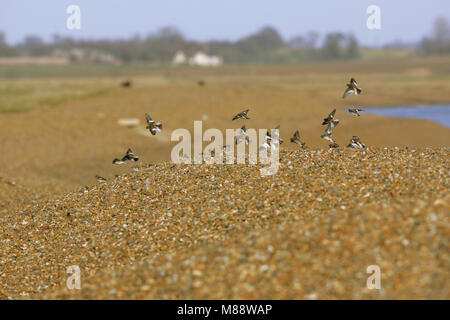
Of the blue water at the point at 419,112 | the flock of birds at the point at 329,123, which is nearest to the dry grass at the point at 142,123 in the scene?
the blue water at the point at 419,112

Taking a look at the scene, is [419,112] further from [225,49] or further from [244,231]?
[225,49]

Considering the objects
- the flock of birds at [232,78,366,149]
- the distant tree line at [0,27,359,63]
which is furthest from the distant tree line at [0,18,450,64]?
the flock of birds at [232,78,366,149]

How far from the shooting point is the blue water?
40.5m

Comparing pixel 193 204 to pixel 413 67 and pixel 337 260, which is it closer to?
pixel 337 260

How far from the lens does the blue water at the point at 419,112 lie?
40.5 meters

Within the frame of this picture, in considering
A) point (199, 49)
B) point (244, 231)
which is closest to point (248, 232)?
point (244, 231)

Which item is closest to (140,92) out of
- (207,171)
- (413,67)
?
(207,171)

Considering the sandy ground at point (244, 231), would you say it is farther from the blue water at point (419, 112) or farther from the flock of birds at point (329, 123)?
the blue water at point (419, 112)

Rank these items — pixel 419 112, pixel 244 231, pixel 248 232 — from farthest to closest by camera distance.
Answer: pixel 419 112 < pixel 244 231 < pixel 248 232

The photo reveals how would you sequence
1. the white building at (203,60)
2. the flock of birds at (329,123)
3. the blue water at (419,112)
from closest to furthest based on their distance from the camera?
1. the flock of birds at (329,123)
2. the blue water at (419,112)
3. the white building at (203,60)

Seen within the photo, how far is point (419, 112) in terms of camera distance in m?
44.0

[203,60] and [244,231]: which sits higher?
[203,60]

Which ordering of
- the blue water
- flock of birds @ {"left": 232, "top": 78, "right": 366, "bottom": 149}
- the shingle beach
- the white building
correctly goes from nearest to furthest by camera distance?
the shingle beach
flock of birds @ {"left": 232, "top": 78, "right": 366, "bottom": 149}
the blue water
the white building

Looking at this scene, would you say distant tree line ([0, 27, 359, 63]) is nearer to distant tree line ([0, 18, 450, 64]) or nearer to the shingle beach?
distant tree line ([0, 18, 450, 64])
